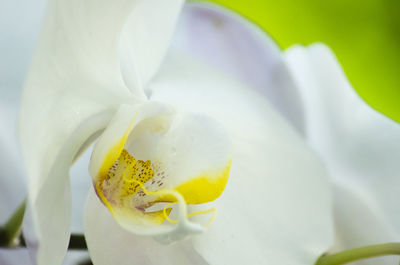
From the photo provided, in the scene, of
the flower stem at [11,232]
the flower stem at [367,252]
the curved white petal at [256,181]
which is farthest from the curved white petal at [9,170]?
the flower stem at [367,252]

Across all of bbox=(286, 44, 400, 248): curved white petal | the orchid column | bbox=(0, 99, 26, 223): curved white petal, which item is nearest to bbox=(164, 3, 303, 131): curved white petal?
bbox=(286, 44, 400, 248): curved white petal

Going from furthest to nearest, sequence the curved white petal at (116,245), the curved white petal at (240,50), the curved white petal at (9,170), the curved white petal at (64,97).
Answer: the curved white petal at (240,50)
the curved white petal at (9,170)
the curved white petal at (116,245)
the curved white petal at (64,97)

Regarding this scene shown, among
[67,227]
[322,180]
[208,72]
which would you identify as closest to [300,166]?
[322,180]

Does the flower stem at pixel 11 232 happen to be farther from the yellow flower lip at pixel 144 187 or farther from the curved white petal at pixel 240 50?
the curved white petal at pixel 240 50

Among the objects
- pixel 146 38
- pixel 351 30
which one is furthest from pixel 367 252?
pixel 351 30

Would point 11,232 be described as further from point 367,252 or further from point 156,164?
point 367,252

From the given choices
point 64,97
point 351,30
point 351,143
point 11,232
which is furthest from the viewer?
point 351,30

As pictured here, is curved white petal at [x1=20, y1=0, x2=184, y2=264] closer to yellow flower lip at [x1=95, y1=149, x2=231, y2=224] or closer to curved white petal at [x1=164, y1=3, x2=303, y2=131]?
yellow flower lip at [x1=95, y1=149, x2=231, y2=224]
